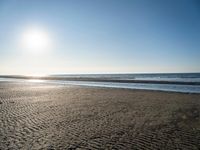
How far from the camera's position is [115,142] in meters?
7.21

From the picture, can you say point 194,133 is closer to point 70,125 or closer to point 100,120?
point 100,120

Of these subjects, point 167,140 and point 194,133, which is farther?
point 194,133

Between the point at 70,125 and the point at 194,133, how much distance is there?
19.3ft

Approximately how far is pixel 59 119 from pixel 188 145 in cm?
688

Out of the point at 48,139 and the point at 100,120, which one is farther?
the point at 100,120

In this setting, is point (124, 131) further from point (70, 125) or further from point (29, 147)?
point (29, 147)

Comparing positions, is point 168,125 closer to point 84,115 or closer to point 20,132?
point 84,115

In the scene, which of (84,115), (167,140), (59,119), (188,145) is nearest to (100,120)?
(84,115)

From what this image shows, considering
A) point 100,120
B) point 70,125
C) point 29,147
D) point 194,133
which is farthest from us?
point 100,120

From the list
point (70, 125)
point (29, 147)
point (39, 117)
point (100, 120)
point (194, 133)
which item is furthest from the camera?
point (39, 117)

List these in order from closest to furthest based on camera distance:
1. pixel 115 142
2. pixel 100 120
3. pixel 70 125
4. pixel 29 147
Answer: pixel 29 147 < pixel 115 142 < pixel 70 125 < pixel 100 120

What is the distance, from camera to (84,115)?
39.0 feet

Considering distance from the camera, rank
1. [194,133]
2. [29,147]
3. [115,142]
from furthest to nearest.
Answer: [194,133] → [115,142] → [29,147]

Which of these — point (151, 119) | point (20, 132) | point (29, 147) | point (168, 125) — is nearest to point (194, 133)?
point (168, 125)
